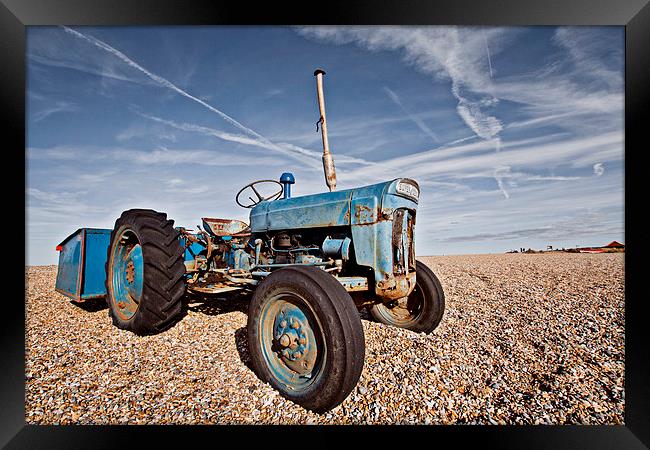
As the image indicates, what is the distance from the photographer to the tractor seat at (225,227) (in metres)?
4.73

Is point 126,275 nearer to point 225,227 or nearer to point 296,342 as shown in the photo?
point 225,227

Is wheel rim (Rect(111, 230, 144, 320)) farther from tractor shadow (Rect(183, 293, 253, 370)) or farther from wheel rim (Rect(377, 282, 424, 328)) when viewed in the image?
wheel rim (Rect(377, 282, 424, 328))

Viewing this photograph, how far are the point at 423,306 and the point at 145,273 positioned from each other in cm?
315

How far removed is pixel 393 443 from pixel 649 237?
2172mm

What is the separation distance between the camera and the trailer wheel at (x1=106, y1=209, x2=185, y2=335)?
3633 millimetres

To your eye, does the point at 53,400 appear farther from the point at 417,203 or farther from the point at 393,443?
the point at 417,203

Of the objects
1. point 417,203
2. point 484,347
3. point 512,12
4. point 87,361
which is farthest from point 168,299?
point 512,12

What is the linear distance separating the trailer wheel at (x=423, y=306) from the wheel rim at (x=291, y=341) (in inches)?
55.6

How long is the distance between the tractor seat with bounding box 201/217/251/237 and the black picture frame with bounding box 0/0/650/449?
97.4 inches

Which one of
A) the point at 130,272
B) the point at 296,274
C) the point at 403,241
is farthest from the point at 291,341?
the point at 130,272

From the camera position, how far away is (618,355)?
3.47m

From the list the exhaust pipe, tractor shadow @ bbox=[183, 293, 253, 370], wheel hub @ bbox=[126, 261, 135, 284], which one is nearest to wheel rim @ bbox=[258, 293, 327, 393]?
tractor shadow @ bbox=[183, 293, 253, 370]

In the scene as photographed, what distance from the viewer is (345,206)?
3.28 metres

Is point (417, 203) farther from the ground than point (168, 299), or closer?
farther from the ground
